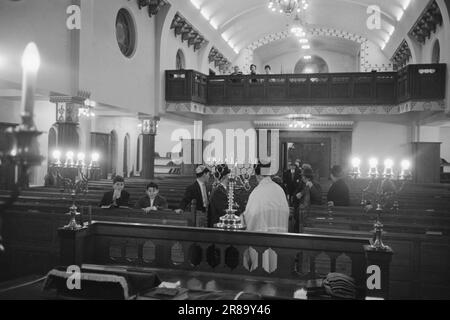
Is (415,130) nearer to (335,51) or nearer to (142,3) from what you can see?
(335,51)

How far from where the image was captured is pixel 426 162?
60.6 feet

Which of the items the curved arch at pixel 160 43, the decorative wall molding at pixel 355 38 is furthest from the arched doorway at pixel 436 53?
the curved arch at pixel 160 43

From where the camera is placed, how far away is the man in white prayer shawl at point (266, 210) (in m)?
5.19

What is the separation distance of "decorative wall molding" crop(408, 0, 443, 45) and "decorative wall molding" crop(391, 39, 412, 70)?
164 centimetres

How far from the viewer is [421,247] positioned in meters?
5.49

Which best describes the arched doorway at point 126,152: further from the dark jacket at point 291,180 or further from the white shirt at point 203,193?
the white shirt at point 203,193

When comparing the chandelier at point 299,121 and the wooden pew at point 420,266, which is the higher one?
the chandelier at point 299,121

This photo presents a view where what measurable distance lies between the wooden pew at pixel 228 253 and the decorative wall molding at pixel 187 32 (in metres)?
15.0

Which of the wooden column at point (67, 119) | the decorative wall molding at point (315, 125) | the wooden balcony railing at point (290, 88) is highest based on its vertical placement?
the wooden balcony railing at point (290, 88)

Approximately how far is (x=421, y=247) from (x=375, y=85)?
13.5 metres

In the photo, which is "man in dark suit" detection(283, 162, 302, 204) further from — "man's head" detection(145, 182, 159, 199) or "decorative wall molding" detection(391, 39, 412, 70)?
"decorative wall molding" detection(391, 39, 412, 70)

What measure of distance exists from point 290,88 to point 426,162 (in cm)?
636

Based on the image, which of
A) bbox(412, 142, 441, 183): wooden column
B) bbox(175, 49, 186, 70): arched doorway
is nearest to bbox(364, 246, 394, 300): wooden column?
bbox(412, 142, 441, 183): wooden column

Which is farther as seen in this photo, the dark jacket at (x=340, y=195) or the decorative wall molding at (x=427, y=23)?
the decorative wall molding at (x=427, y=23)
